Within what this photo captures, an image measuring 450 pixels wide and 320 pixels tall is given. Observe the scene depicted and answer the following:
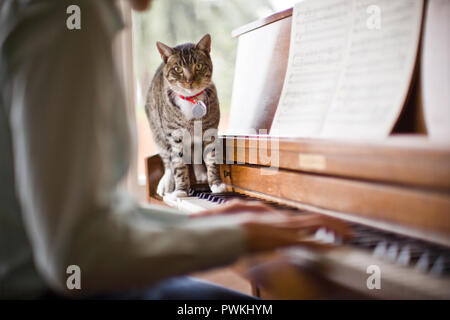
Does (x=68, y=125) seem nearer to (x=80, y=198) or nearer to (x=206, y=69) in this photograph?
(x=80, y=198)

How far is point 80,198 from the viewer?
1.51 feet

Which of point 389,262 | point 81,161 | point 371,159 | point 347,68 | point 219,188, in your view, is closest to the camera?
point 81,161

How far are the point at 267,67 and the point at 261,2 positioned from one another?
A: 1330 mm

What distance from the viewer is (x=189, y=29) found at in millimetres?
2775

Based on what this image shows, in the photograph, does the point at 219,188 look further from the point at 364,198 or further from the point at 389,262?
the point at 389,262

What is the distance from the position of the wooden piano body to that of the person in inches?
9.1

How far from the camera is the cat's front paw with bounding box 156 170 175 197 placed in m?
1.63

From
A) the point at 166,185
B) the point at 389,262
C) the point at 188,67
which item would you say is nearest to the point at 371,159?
the point at 389,262

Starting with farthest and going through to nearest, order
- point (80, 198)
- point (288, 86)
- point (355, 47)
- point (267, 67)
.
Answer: point (267, 67) < point (288, 86) < point (355, 47) < point (80, 198)

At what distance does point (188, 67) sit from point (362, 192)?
1217 millimetres

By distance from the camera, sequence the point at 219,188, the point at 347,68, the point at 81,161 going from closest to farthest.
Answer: the point at 81,161
the point at 347,68
the point at 219,188

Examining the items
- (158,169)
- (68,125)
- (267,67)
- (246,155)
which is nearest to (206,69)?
(267,67)

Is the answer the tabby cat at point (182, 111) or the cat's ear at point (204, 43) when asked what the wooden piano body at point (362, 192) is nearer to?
the tabby cat at point (182, 111)

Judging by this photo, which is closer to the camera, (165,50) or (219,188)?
(219,188)
